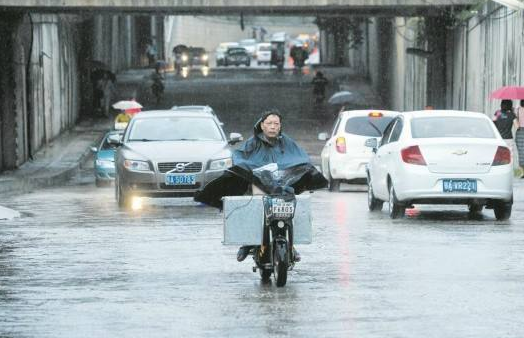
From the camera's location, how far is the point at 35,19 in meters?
42.4

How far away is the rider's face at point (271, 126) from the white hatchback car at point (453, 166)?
21.7ft

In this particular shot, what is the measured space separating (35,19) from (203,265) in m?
30.2

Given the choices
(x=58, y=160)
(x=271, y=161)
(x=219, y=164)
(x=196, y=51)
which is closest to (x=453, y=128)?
(x=219, y=164)

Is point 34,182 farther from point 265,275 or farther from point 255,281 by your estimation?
point 265,275

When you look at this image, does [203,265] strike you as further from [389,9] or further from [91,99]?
[91,99]

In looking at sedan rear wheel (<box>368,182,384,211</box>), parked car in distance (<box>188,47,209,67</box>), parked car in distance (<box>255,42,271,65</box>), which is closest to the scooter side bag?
sedan rear wheel (<box>368,182,384,211</box>)

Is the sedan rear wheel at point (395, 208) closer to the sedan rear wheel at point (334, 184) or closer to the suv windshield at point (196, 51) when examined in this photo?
the sedan rear wheel at point (334, 184)

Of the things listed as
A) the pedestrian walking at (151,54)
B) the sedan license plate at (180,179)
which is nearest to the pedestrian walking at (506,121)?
the sedan license plate at (180,179)

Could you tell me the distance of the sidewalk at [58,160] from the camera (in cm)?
3247

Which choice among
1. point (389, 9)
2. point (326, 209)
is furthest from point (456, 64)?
point (326, 209)

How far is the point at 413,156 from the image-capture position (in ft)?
60.5

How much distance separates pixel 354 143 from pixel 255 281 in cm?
1474

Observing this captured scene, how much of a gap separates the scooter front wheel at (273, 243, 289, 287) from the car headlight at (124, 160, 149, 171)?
990cm

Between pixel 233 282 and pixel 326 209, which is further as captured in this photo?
pixel 326 209
